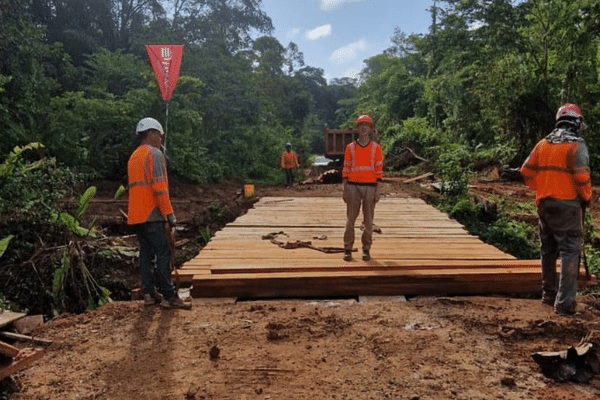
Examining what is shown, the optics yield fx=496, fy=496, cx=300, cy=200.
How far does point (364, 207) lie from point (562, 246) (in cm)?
199

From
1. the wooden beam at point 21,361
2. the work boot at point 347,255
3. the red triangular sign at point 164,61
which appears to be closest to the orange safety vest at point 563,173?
the work boot at point 347,255

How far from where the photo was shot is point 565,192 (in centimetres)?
400

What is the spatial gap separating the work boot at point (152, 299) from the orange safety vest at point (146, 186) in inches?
Result: 27.0

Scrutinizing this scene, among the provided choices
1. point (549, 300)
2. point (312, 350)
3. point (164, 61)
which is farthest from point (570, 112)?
point (164, 61)

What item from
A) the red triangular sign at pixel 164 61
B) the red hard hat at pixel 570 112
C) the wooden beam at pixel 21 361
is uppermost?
the red triangular sign at pixel 164 61

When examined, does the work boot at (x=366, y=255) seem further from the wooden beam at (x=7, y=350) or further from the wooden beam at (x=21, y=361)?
the wooden beam at (x=7, y=350)

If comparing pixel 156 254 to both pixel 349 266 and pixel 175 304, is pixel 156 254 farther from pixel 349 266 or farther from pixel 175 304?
pixel 349 266

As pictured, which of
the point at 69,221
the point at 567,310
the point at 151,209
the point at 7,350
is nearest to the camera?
the point at 7,350

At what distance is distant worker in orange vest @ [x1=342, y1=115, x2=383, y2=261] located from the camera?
17.4 ft

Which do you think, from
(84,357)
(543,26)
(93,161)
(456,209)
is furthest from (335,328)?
(543,26)

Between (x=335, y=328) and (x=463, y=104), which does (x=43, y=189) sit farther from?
(x=463, y=104)

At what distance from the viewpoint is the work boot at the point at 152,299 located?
430 cm

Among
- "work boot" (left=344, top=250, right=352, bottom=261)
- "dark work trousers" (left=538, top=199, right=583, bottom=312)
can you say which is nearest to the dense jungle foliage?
"work boot" (left=344, top=250, right=352, bottom=261)

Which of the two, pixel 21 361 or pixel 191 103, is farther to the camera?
pixel 191 103
